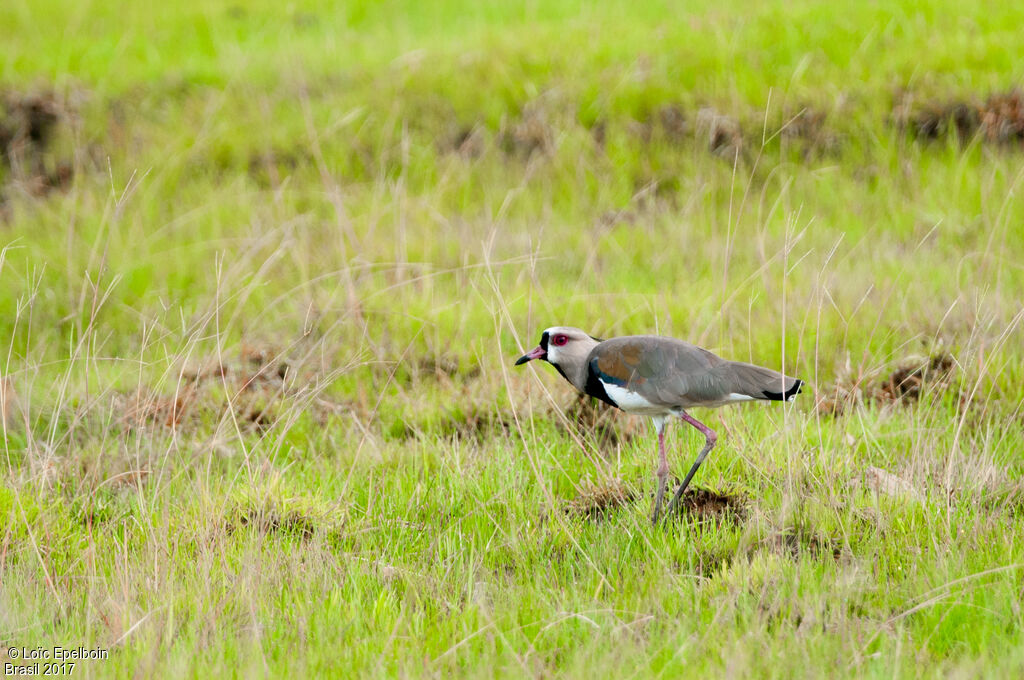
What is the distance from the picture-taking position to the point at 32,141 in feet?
32.6

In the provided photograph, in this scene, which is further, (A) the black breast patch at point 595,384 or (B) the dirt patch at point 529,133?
(B) the dirt patch at point 529,133

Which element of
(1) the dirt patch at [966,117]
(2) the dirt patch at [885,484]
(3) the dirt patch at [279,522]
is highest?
(1) the dirt patch at [966,117]

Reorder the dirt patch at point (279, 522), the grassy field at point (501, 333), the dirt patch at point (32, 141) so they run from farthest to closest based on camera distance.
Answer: the dirt patch at point (32, 141) → the dirt patch at point (279, 522) → the grassy field at point (501, 333)

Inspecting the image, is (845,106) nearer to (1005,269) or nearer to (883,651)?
(1005,269)

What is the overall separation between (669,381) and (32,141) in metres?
7.93

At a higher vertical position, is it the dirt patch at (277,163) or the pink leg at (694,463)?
the dirt patch at (277,163)

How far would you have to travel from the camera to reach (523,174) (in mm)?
8711

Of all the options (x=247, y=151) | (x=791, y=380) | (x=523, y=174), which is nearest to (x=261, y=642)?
(x=791, y=380)

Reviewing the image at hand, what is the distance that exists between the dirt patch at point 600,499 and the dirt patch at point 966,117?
516 centimetres

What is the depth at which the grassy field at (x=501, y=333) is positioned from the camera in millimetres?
3596

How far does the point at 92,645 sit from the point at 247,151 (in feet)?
21.6

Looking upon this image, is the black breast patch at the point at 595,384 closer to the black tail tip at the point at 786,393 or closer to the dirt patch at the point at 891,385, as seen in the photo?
the black tail tip at the point at 786,393

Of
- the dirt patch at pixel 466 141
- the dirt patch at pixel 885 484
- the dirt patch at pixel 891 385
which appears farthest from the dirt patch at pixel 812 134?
the dirt patch at pixel 885 484

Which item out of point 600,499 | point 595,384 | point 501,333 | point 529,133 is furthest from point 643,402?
point 529,133
